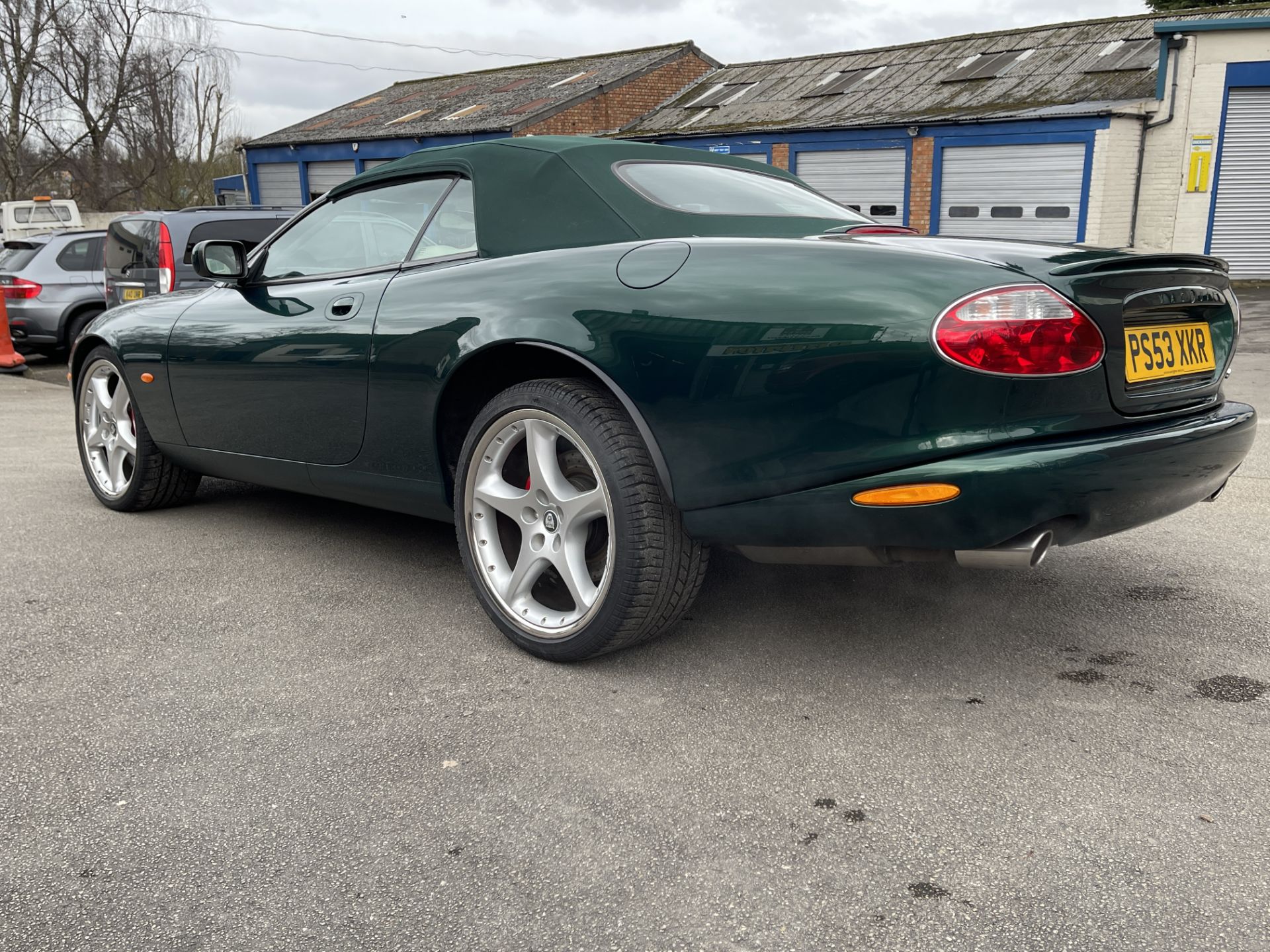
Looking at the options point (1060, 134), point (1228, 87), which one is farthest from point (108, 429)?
point (1228, 87)

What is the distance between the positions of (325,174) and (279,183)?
2.18 metres

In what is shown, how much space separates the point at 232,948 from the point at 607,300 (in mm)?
1660

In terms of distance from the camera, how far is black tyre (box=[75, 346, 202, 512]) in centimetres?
459

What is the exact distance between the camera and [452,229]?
3.39 metres

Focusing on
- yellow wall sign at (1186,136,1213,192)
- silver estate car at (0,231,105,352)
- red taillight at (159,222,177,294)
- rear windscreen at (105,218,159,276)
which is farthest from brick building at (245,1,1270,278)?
red taillight at (159,222,177,294)

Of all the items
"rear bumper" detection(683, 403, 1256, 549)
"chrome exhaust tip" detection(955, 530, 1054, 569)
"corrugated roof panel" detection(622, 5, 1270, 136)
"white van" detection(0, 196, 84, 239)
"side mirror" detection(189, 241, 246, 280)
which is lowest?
"chrome exhaust tip" detection(955, 530, 1054, 569)

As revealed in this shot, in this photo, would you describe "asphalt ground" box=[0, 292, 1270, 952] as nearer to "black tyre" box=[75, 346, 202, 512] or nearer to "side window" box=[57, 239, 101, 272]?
"black tyre" box=[75, 346, 202, 512]

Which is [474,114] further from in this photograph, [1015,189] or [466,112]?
[1015,189]

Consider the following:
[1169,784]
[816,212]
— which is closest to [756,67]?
[816,212]

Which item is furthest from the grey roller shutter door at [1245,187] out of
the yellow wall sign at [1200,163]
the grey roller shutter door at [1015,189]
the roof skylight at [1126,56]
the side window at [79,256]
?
the side window at [79,256]

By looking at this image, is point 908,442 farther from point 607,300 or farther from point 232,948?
point 232,948

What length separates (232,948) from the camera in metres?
1.79

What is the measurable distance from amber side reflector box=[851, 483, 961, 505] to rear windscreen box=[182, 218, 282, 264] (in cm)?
761

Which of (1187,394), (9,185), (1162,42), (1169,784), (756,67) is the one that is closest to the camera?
(1169,784)
